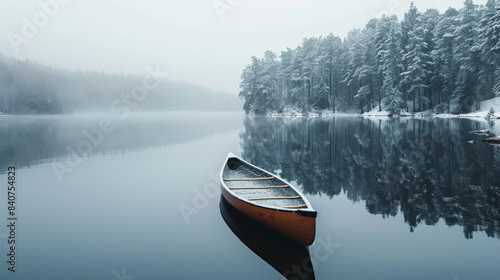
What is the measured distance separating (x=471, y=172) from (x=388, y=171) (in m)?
3.68

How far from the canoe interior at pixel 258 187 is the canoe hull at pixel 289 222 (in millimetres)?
454

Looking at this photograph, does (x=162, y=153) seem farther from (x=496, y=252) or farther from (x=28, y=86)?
(x=28, y=86)

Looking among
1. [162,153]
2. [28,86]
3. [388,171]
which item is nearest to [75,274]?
[388,171]

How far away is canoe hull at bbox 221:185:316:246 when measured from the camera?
7.07 meters

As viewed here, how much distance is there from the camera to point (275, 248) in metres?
7.82

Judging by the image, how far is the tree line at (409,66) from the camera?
52094 mm

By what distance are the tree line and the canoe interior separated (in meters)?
51.1

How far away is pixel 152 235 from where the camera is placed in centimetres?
909
